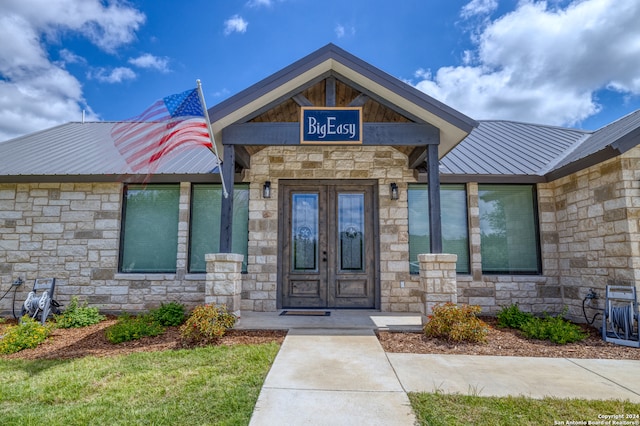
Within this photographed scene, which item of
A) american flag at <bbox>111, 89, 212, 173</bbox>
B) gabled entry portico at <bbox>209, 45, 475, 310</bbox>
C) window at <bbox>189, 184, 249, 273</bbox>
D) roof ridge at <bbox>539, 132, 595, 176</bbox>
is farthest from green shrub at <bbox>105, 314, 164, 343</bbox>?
roof ridge at <bbox>539, 132, 595, 176</bbox>

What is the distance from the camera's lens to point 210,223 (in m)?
6.85

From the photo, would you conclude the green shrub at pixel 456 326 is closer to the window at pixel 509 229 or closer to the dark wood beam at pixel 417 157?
the window at pixel 509 229

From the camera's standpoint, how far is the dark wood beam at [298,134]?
5.27 metres

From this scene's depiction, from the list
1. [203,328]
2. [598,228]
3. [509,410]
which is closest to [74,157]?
[203,328]

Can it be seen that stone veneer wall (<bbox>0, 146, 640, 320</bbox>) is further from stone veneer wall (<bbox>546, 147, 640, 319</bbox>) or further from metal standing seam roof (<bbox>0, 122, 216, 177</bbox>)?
metal standing seam roof (<bbox>0, 122, 216, 177</bbox>)

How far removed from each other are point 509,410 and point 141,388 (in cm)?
309

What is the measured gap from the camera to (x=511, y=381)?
3.19m

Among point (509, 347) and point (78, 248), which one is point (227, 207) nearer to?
point (78, 248)

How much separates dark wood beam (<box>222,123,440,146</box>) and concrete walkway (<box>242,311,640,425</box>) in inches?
116

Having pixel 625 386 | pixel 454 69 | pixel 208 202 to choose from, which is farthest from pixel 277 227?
pixel 454 69

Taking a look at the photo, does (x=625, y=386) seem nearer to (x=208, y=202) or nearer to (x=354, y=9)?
(x=208, y=202)

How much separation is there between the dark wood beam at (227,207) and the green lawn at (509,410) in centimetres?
335

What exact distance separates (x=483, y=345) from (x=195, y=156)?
655 centimetres

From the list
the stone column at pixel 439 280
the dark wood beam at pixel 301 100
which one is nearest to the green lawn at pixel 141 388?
the stone column at pixel 439 280
